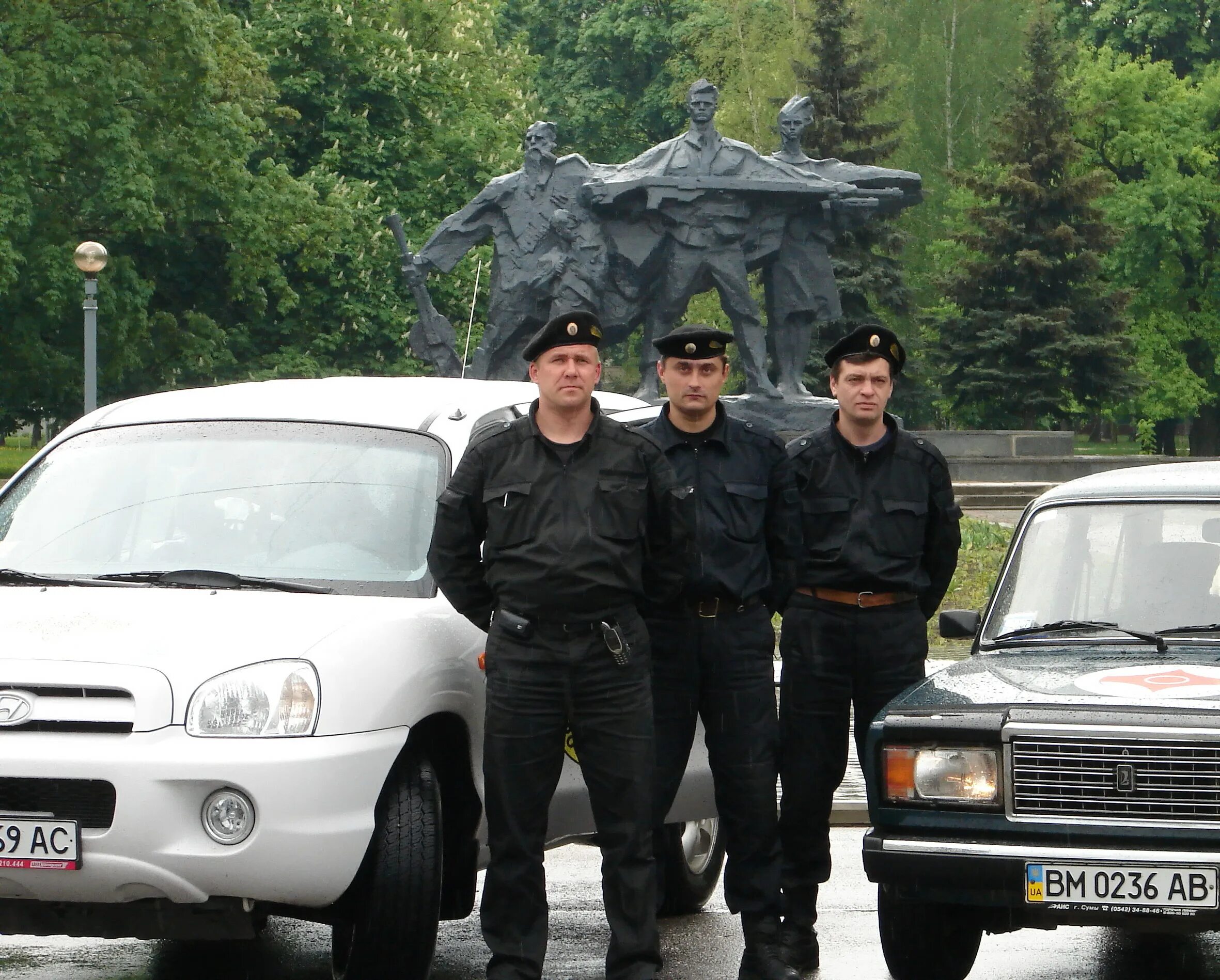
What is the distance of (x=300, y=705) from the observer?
4.99 metres

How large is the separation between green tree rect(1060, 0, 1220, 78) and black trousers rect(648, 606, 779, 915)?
166 feet

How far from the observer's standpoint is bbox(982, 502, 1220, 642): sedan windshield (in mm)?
5996

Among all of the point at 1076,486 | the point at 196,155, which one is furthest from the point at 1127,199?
the point at 1076,486

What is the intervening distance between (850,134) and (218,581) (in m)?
40.2

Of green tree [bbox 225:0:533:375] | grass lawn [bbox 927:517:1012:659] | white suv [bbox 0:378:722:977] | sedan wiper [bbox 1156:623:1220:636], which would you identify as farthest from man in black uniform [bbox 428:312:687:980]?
green tree [bbox 225:0:533:375]

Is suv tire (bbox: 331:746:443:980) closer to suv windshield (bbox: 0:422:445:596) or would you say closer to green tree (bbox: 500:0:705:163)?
suv windshield (bbox: 0:422:445:596)

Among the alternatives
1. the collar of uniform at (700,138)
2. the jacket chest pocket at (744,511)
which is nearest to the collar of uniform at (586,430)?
the jacket chest pocket at (744,511)

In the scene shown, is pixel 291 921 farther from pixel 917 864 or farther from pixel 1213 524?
pixel 1213 524

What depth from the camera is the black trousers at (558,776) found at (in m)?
5.34

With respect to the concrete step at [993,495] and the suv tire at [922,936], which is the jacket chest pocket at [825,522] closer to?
the suv tire at [922,936]

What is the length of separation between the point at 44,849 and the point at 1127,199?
4768cm

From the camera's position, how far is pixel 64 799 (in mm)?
4910

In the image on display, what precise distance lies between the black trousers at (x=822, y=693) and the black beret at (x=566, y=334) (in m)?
1.28

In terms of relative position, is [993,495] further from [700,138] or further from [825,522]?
[825,522]
